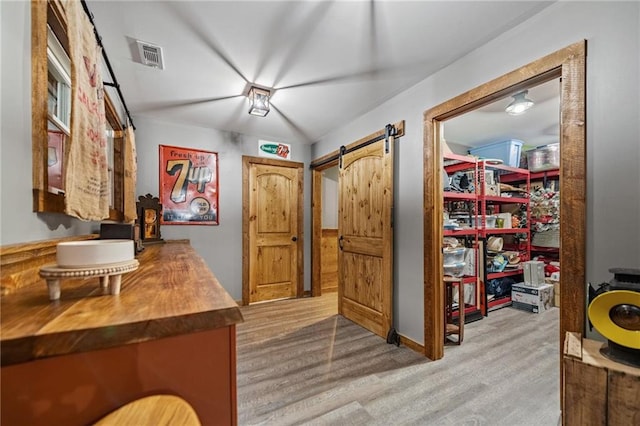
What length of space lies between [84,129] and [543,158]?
16.6 feet

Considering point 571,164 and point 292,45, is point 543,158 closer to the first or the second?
point 571,164

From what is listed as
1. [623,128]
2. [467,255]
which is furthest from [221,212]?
[623,128]

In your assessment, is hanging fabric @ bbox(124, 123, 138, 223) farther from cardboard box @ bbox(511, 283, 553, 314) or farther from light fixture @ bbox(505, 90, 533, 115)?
cardboard box @ bbox(511, 283, 553, 314)

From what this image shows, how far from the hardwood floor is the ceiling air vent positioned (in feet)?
8.01

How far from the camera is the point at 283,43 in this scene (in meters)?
1.88

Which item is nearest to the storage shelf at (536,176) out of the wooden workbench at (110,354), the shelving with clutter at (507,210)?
the shelving with clutter at (507,210)

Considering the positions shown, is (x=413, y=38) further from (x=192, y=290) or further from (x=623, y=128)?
(x=192, y=290)

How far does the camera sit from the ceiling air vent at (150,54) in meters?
1.89

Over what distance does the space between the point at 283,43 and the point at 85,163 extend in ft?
4.60

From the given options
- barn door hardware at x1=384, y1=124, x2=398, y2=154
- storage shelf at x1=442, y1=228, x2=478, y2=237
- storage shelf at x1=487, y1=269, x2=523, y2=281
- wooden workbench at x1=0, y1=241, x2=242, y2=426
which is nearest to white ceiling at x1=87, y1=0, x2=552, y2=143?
barn door hardware at x1=384, y1=124, x2=398, y2=154

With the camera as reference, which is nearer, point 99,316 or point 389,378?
point 99,316

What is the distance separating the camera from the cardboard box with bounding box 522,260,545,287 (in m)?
3.58

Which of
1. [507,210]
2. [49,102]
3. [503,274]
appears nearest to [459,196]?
[503,274]

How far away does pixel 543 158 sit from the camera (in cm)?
391
